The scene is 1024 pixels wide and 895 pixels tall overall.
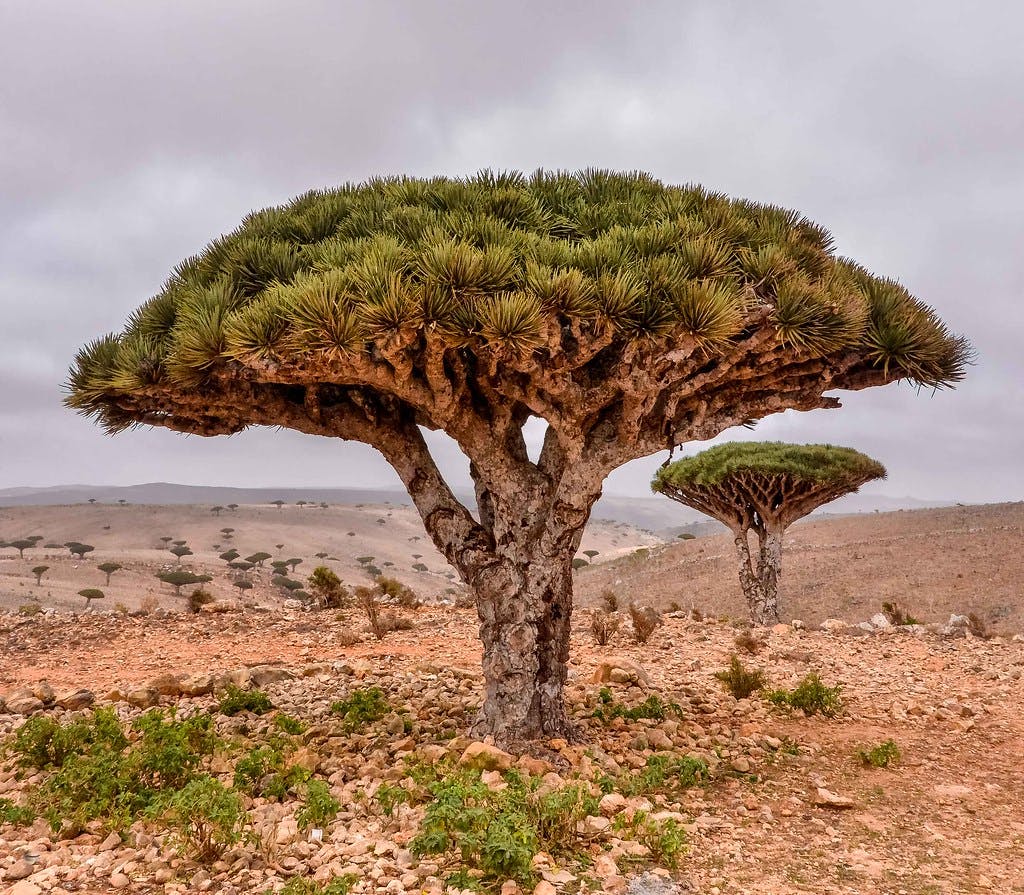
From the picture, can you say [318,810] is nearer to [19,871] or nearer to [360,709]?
[19,871]

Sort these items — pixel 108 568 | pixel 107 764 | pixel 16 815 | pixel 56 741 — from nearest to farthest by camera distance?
pixel 16 815 → pixel 107 764 → pixel 56 741 → pixel 108 568

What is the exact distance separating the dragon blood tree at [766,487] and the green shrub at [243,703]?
13.6 metres

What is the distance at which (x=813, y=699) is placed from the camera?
26.8 ft

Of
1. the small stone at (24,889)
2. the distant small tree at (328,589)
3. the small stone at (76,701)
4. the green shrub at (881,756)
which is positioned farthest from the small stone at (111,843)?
the distant small tree at (328,589)

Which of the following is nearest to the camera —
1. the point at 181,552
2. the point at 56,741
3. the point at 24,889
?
the point at 24,889

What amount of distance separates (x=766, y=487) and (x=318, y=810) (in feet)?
52.5

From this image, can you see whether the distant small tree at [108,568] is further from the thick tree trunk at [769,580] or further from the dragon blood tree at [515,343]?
the dragon blood tree at [515,343]

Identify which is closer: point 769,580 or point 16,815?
point 16,815

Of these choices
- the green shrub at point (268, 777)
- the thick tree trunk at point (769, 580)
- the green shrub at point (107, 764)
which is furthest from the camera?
the thick tree trunk at point (769, 580)

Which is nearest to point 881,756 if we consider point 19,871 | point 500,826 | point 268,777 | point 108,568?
point 500,826

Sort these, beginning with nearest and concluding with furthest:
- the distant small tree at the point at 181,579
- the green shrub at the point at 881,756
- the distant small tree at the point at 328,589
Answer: the green shrub at the point at 881,756 < the distant small tree at the point at 328,589 < the distant small tree at the point at 181,579

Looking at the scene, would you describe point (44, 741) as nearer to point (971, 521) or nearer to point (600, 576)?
point (600, 576)

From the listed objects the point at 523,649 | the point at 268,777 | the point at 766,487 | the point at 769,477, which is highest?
the point at 769,477

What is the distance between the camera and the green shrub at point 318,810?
4762 millimetres
